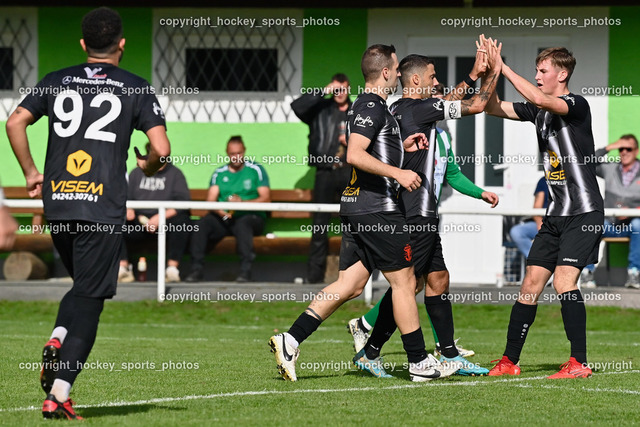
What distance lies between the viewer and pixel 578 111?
26.2ft

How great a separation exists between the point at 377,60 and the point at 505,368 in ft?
8.01

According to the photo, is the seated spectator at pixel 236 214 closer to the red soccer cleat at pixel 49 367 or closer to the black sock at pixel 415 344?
the black sock at pixel 415 344

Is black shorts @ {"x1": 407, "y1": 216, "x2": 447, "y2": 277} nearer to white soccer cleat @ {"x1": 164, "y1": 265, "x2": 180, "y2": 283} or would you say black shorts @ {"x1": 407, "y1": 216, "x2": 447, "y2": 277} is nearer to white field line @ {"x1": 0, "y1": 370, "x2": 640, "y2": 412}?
white field line @ {"x1": 0, "y1": 370, "x2": 640, "y2": 412}

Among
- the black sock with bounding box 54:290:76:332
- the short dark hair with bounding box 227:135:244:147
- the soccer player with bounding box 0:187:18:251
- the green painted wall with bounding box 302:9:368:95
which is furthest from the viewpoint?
the green painted wall with bounding box 302:9:368:95

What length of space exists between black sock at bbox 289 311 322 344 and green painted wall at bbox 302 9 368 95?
8979 millimetres

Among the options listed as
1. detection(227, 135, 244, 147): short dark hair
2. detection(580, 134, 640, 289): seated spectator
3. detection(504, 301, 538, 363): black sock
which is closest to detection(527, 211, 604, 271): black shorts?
detection(504, 301, 538, 363): black sock

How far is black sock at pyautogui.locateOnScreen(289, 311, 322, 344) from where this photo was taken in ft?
24.4

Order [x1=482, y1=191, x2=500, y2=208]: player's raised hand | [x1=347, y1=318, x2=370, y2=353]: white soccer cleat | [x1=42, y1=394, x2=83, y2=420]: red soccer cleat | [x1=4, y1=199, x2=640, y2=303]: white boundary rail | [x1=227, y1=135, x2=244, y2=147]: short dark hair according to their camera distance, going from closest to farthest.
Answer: [x1=42, y1=394, x2=83, y2=420]: red soccer cleat, [x1=482, y1=191, x2=500, y2=208]: player's raised hand, [x1=347, y1=318, x2=370, y2=353]: white soccer cleat, [x1=4, y1=199, x2=640, y2=303]: white boundary rail, [x1=227, y1=135, x2=244, y2=147]: short dark hair

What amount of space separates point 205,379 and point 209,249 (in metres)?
7.06

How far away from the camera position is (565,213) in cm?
805

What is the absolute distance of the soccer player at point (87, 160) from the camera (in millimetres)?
5719

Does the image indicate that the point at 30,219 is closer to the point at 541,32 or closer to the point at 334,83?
the point at 334,83

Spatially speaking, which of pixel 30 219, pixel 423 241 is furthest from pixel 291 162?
pixel 423 241

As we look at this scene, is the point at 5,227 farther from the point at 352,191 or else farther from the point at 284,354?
the point at 352,191
